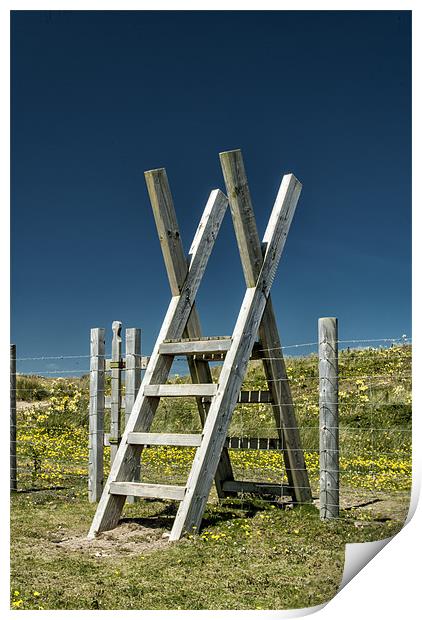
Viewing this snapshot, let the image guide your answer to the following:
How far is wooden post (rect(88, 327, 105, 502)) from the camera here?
746cm

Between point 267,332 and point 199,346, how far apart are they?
69cm

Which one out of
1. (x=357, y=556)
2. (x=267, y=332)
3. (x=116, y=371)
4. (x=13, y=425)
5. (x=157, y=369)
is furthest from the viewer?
(x=13, y=425)

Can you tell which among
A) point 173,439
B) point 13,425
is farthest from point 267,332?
point 13,425

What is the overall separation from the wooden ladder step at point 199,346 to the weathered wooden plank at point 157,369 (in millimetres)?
142

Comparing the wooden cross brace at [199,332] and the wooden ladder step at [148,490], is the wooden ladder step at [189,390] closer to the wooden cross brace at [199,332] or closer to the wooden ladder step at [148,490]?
the wooden cross brace at [199,332]

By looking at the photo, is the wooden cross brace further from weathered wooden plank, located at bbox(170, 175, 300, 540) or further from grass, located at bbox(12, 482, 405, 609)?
grass, located at bbox(12, 482, 405, 609)

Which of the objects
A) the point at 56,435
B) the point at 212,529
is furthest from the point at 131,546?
the point at 56,435

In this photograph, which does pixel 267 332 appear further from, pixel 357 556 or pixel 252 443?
pixel 357 556

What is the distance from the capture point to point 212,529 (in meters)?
5.50

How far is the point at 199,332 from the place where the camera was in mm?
6395

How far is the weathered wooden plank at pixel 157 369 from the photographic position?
569 centimetres

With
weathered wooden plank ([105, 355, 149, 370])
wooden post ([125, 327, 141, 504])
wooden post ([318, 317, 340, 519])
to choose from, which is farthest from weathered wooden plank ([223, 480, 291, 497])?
weathered wooden plank ([105, 355, 149, 370])
